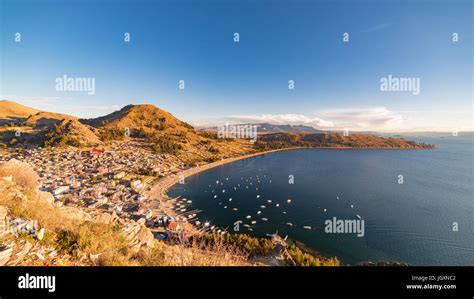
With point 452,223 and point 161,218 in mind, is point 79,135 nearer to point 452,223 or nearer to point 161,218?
point 161,218

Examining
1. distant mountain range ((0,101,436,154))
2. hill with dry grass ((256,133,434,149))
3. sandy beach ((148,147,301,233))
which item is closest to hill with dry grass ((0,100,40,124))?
distant mountain range ((0,101,436,154))

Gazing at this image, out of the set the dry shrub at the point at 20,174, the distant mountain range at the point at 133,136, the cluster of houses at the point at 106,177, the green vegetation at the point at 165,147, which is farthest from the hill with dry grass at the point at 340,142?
the dry shrub at the point at 20,174

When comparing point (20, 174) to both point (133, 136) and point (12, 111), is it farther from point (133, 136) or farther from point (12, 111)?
point (12, 111)

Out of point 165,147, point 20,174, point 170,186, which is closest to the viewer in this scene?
point 20,174

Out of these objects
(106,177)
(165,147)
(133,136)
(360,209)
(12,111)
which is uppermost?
(12,111)

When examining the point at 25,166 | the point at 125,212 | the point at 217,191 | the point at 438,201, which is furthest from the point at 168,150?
the point at 438,201

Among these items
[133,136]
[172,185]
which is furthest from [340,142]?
[133,136]
